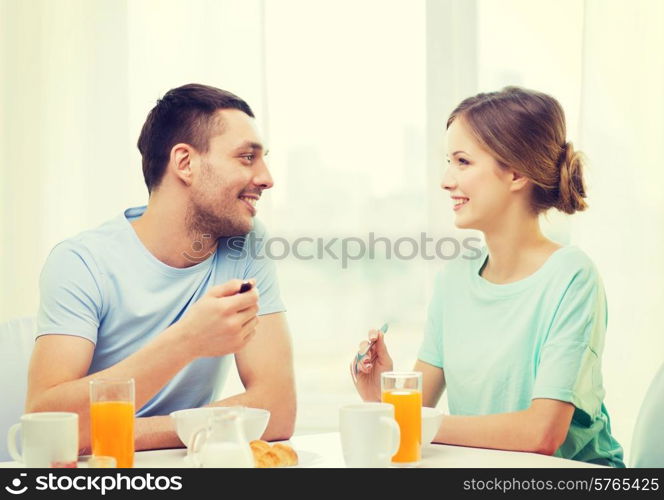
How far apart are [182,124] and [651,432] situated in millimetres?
1235

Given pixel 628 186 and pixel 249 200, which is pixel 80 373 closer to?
pixel 249 200

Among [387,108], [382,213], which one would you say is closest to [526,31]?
[387,108]

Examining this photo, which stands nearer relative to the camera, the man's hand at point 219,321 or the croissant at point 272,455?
the croissant at point 272,455

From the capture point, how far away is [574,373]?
5.46 ft

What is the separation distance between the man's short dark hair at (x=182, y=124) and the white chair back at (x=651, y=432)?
111 centimetres

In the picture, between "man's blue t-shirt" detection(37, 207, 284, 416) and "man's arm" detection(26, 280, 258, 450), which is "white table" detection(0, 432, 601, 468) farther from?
"man's blue t-shirt" detection(37, 207, 284, 416)

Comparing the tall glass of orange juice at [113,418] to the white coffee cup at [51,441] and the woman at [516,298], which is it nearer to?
the white coffee cup at [51,441]

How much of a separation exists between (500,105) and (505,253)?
32 centimetres

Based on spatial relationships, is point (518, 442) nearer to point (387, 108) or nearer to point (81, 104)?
point (387, 108)

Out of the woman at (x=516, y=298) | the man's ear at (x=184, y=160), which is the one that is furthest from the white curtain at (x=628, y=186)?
the man's ear at (x=184, y=160)

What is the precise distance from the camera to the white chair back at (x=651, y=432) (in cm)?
160

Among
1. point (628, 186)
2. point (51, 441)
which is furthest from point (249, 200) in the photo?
point (628, 186)

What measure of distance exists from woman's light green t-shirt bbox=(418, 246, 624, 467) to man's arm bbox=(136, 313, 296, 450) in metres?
0.34
